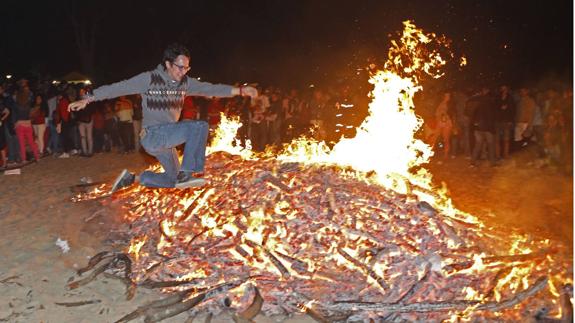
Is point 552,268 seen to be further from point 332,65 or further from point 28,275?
point 332,65

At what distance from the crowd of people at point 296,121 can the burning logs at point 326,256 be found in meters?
7.16

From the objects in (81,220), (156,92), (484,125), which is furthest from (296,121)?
(156,92)

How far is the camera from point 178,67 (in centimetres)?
682

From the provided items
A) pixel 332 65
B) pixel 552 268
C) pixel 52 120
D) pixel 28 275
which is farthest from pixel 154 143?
pixel 332 65

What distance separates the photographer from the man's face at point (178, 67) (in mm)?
6770

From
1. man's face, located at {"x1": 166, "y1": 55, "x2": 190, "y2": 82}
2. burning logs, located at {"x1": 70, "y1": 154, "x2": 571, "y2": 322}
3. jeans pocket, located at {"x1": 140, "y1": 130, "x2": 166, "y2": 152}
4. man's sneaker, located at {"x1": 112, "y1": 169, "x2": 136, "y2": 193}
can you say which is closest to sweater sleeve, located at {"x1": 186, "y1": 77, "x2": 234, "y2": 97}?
man's face, located at {"x1": 166, "y1": 55, "x2": 190, "y2": 82}

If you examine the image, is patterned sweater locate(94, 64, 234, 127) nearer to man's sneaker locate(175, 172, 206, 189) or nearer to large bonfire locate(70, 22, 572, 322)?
man's sneaker locate(175, 172, 206, 189)

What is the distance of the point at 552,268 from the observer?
233 inches

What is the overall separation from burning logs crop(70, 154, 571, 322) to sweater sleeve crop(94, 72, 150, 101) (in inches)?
73.0

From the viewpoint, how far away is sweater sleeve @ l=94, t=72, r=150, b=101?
21.8 feet

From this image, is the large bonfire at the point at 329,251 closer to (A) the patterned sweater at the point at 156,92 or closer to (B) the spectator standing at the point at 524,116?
(A) the patterned sweater at the point at 156,92

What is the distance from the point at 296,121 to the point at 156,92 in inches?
395

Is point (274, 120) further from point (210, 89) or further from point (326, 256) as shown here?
point (326, 256)

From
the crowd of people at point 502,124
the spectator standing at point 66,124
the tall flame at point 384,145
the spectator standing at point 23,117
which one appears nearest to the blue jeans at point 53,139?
the spectator standing at point 66,124
